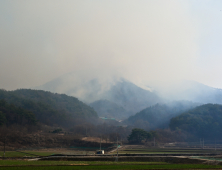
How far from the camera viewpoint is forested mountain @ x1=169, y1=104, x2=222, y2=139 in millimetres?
107600

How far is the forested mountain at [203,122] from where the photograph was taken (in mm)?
107600

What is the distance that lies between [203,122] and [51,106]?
2992 inches

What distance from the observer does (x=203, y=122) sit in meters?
111

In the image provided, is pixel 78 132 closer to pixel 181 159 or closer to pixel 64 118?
pixel 64 118

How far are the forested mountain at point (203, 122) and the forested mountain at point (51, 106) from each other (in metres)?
49.2

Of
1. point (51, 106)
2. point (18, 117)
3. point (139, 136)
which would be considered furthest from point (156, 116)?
point (18, 117)

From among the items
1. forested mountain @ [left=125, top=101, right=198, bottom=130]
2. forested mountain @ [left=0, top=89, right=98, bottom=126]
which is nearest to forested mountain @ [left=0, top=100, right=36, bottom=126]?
forested mountain @ [left=0, top=89, right=98, bottom=126]

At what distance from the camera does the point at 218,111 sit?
388ft

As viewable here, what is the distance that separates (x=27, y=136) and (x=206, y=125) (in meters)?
71.0

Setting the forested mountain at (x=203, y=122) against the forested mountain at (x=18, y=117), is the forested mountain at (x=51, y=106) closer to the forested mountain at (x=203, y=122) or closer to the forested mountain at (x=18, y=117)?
the forested mountain at (x=18, y=117)

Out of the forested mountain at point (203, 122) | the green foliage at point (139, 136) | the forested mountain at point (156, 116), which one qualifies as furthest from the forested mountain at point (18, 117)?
the forested mountain at point (156, 116)

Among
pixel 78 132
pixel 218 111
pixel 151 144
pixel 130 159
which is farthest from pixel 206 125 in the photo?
pixel 130 159

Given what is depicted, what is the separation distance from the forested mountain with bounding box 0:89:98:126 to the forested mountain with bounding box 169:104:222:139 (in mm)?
49194

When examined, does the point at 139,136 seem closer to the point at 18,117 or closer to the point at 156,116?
the point at 18,117
